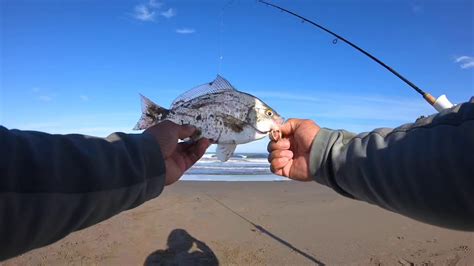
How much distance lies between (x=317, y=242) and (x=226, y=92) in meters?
5.14

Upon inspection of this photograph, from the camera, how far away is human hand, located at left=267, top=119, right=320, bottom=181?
2.77m

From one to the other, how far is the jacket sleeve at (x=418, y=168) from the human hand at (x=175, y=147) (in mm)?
1015

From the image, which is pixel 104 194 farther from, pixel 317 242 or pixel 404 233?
pixel 404 233

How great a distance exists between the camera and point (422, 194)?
76.5 inches

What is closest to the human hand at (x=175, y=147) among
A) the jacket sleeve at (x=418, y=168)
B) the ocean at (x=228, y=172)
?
the jacket sleeve at (x=418, y=168)

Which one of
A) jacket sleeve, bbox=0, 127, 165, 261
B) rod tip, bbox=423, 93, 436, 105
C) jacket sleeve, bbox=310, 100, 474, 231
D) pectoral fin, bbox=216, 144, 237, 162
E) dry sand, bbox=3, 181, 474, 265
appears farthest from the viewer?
dry sand, bbox=3, 181, 474, 265

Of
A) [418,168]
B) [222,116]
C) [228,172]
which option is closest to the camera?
[418,168]

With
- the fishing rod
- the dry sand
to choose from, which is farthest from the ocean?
the fishing rod

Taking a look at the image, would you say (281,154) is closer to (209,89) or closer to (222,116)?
(222,116)

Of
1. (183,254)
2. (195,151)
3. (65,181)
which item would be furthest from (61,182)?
(183,254)

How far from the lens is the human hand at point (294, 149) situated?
277 cm

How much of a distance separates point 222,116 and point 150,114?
0.51 m

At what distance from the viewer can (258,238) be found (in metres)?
7.37

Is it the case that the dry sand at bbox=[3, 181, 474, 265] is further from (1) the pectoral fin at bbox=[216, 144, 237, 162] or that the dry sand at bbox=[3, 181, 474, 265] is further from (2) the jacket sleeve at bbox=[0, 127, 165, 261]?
(2) the jacket sleeve at bbox=[0, 127, 165, 261]
